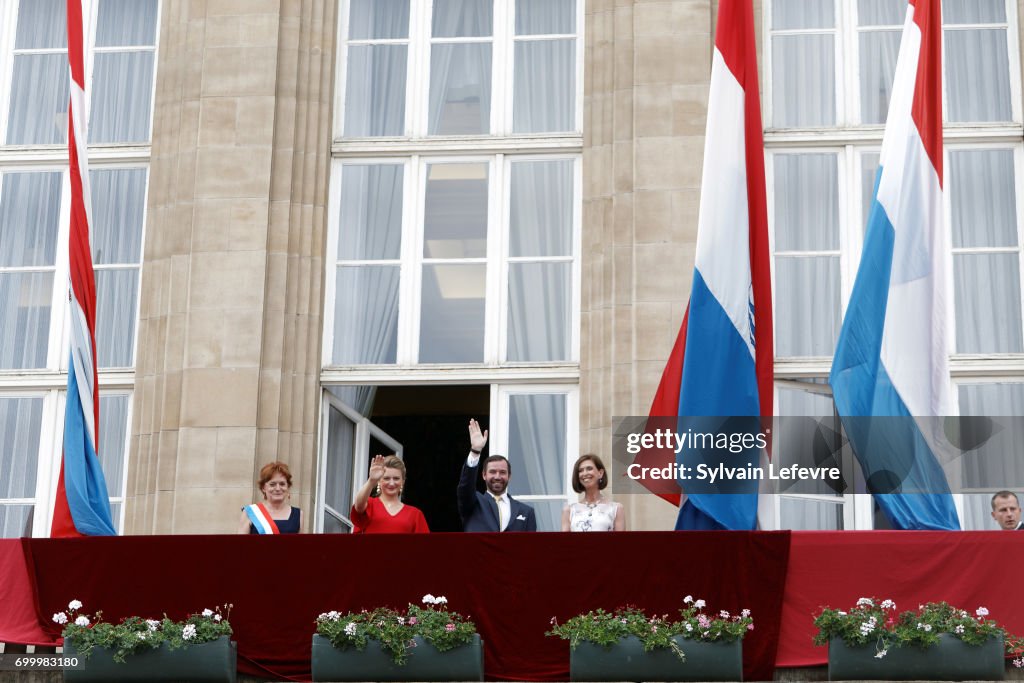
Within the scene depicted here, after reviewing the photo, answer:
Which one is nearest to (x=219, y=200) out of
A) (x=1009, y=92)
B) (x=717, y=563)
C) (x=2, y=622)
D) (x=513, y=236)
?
(x=513, y=236)

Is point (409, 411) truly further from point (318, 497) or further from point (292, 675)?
point (292, 675)

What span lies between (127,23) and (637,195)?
202 inches

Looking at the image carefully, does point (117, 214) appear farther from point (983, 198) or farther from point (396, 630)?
point (983, 198)

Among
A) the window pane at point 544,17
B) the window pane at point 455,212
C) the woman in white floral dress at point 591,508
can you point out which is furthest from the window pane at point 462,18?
the woman in white floral dress at point 591,508

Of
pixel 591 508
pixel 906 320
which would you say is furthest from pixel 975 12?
pixel 591 508

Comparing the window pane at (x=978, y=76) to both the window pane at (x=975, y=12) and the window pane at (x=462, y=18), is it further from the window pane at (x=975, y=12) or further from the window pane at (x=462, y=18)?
the window pane at (x=462, y=18)

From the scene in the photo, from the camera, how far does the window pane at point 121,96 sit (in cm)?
1659

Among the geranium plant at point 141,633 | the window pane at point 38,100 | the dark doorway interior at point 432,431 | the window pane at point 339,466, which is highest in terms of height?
the window pane at point 38,100

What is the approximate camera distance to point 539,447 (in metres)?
15.4

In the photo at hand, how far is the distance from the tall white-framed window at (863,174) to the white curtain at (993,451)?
2 cm

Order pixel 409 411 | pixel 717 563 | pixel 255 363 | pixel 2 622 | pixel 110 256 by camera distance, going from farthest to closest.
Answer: pixel 409 411
pixel 110 256
pixel 255 363
pixel 2 622
pixel 717 563

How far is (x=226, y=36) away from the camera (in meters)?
16.1

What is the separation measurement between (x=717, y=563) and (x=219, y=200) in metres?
5.91

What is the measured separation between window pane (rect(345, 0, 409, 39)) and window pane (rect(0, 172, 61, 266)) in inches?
119
